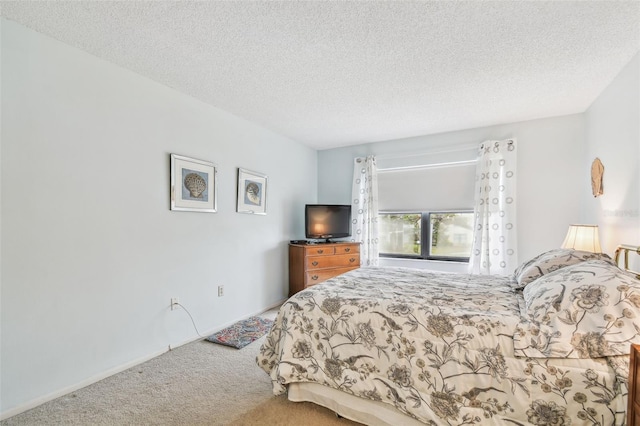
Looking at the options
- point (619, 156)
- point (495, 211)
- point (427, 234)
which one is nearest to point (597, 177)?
point (619, 156)

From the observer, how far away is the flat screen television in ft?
14.0

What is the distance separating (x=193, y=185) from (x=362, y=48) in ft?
6.57

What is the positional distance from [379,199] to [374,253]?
0.86 meters

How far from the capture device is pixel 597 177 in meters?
2.74

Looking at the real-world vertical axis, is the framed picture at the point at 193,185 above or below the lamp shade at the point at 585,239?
above

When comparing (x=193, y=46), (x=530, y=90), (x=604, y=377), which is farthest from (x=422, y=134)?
(x=604, y=377)

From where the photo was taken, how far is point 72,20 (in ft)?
5.88

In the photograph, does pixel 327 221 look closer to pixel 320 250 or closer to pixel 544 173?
pixel 320 250

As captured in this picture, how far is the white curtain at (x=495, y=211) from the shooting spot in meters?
3.55

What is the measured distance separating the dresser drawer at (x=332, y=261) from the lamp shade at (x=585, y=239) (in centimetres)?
246

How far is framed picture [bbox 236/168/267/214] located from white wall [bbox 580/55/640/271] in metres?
3.53

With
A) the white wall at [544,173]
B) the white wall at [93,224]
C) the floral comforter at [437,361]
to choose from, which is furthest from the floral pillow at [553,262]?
the white wall at [93,224]

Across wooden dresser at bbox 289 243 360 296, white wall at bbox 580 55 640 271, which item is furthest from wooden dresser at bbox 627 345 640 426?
wooden dresser at bbox 289 243 360 296

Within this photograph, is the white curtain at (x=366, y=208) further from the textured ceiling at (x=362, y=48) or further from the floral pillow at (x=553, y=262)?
the floral pillow at (x=553, y=262)
